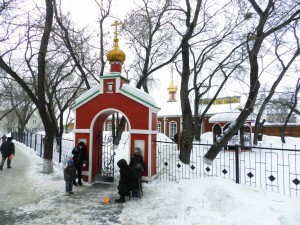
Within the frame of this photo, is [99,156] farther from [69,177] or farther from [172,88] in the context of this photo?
[172,88]

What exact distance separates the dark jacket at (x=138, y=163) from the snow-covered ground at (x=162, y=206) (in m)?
0.63

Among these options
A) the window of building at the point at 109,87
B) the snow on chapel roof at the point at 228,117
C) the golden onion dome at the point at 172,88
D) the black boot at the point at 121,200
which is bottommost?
the black boot at the point at 121,200

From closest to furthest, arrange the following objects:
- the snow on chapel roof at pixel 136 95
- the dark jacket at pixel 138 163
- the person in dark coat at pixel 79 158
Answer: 1. the dark jacket at pixel 138 163
2. the snow on chapel roof at pixel 136 95
3. the person in dark coat at pixel 79 158

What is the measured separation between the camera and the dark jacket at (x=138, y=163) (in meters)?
7.42

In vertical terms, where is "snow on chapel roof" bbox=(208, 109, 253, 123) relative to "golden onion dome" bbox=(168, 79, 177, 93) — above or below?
below

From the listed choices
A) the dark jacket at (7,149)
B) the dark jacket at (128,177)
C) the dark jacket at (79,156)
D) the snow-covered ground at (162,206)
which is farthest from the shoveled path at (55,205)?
the dark jacket at (7,149)

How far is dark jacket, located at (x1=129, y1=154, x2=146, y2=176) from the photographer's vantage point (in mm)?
7422

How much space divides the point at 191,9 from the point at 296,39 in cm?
612

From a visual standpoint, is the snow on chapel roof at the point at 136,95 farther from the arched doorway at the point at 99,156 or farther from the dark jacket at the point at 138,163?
the dark jacket at the point at 138,163

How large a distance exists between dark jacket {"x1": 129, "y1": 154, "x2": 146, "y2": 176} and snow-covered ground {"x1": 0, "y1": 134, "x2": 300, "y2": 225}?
0.63m

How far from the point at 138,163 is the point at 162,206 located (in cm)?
180

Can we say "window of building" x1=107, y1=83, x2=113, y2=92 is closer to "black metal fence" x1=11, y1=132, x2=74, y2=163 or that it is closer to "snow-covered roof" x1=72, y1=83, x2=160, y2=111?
"snow-covered roof" x1=72, y1=83, x2=160, y2=111

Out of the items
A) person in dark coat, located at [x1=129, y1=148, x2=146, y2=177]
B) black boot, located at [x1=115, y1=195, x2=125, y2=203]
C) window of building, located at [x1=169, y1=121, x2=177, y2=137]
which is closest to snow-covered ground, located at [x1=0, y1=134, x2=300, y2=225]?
black boot, located at [x1=115, y1=195, x2=125, y2=203]

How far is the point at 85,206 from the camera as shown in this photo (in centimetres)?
612
